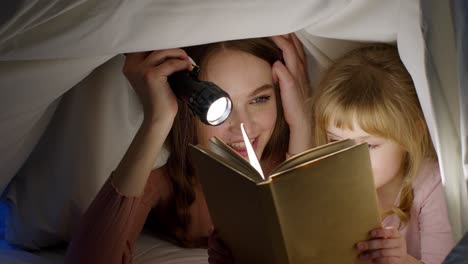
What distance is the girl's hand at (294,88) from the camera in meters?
1.41

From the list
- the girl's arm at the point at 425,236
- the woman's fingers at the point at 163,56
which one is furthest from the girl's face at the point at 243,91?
the girl's arm at the point at 425,236

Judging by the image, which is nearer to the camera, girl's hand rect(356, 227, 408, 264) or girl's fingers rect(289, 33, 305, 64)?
girl's hand rect(356, 227, 408, 264)

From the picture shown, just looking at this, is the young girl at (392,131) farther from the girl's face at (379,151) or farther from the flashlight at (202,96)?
the flashlight at (202,96)

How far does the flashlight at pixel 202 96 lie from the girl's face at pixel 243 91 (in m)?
0.15

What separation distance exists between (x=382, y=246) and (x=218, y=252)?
0.30 meters

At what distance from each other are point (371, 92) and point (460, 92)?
12.8 inches

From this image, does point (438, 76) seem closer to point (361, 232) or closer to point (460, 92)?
point (460, 92)

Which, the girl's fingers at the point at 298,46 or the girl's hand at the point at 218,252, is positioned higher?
the girl's fingers at the point at 298,46

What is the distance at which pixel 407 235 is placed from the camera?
1.27 m

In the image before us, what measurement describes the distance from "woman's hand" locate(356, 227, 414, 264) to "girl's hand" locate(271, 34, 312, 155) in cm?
47

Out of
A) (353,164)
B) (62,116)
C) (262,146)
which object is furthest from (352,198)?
(62,116)

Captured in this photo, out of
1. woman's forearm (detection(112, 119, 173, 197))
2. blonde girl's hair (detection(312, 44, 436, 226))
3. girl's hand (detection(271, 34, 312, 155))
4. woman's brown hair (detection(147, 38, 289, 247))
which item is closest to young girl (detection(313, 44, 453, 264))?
blonde girl's hair (detection(312, 44, 436, 226))

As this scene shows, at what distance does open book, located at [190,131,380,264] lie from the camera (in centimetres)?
90

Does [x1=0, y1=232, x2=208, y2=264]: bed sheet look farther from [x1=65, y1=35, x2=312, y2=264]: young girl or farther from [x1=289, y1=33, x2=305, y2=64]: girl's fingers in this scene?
[x1=289, y1=33, x2=305, y2=64]: girl's fingers
